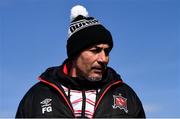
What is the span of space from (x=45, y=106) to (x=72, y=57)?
1.04 meters

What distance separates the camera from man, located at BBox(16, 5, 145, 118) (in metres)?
7.41

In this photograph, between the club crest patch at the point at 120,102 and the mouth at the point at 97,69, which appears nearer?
the mouth at the point at 97,69

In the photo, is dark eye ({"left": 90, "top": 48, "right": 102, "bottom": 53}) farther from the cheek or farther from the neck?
the neck

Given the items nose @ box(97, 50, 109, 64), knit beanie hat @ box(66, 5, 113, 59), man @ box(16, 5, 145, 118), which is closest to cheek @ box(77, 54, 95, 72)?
man @ box(16, 5, 145, 118)

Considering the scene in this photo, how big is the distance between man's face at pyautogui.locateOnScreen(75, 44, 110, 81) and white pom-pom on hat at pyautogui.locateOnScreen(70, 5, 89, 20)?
101 centimetres

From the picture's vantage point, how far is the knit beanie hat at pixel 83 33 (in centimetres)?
779

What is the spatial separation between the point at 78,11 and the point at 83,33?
521 millimetres

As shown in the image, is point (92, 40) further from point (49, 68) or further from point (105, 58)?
point (49, 68)

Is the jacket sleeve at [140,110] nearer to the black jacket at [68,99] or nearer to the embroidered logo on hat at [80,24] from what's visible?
the black jacket at [68,99]

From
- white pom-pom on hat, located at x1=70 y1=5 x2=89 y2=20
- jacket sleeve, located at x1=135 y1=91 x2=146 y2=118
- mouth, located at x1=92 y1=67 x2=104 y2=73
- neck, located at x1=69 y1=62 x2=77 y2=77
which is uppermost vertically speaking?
white pom-pom on hat, located at x1=70 y1=5 x2=89 y2=20

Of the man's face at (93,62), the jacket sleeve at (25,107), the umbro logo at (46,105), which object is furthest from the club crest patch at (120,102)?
the jacket sleeve at (25,107)

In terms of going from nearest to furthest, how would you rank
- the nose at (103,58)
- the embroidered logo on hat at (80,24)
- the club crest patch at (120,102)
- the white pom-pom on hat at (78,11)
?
the nose at (103,58)
the club crest patch at (120,102)
the embroidered logo on hat at (80,24)
the white pom-pom on hat at (78,11)

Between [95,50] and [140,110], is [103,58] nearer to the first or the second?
[95,50]

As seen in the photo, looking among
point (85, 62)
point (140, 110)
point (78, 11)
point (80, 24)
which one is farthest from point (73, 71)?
point (140, 110)
